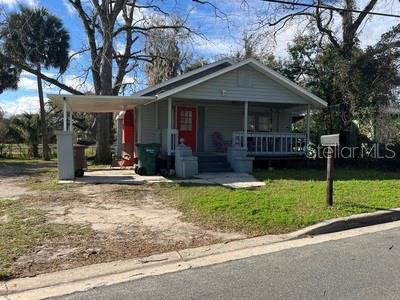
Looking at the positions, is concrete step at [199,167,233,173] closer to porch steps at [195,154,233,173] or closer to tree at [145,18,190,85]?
porch steps at [195,154,233,173]

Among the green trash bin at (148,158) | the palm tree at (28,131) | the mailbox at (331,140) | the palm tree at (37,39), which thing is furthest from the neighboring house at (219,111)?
the palm tree at (28,131)

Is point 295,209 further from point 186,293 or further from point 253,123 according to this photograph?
point 253,123

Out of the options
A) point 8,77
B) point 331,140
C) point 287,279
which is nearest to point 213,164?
point 331,140

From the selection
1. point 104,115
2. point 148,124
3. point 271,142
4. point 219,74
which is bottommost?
point 271,142

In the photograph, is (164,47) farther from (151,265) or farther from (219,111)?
(151,265)

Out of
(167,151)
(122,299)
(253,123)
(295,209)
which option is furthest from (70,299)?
(253,123)

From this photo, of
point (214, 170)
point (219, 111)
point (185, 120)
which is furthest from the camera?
point (219, 111)

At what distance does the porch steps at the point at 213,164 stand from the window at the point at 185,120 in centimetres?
217

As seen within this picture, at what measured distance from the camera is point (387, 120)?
1881 cm

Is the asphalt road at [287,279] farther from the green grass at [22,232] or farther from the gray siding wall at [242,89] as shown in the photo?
the gray siding wall at [242,89]

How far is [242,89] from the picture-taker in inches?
685

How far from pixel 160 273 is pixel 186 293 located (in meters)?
0.86

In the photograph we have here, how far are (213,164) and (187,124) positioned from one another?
2973 mm

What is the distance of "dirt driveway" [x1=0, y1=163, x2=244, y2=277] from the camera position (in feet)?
20.6
